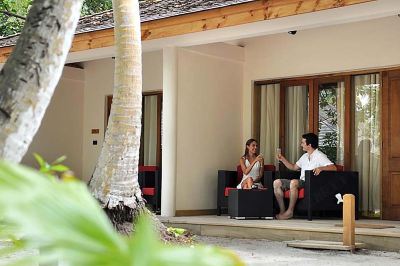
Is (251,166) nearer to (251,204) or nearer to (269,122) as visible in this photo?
(251,204)

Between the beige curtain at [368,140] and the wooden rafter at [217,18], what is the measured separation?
249cm

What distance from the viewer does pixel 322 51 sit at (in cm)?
1034

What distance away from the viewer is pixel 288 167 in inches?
404

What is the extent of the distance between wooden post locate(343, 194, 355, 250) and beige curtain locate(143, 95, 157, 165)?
5.82 m

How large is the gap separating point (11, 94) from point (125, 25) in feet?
16.3

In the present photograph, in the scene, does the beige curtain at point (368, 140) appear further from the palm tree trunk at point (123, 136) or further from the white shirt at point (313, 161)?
the palm tree trunk at point (123, 136)

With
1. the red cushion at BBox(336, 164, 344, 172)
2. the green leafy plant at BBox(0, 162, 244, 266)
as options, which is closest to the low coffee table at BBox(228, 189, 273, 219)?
the red cushion at BBox(336, 164, 344, 172)

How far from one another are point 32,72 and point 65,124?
12.0m

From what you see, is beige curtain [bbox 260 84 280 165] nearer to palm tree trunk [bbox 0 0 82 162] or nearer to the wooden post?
the wooden post

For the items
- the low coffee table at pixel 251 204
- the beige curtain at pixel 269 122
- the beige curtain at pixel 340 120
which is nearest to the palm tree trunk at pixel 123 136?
the low coffee table at pixel 251 204

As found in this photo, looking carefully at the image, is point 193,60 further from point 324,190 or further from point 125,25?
point 125,25

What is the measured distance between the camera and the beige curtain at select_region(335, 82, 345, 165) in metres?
10.3

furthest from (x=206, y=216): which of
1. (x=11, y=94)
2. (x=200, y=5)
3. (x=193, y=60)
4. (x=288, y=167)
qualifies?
(x=11, y=94)

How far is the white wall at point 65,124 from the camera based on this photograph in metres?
13.3
